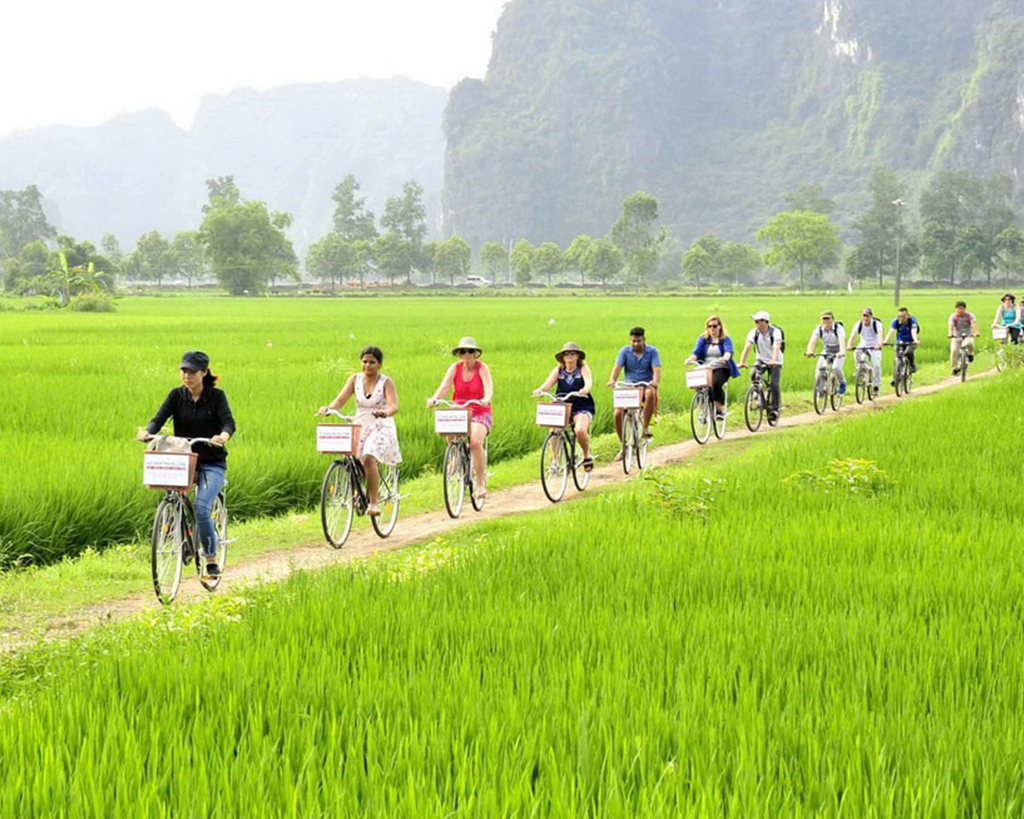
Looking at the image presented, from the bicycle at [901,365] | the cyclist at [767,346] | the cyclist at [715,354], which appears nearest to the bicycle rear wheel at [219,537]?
the cyclist at [715,354]

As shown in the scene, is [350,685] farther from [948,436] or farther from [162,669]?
[948,436]

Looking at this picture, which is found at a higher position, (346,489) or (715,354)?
(715,354)

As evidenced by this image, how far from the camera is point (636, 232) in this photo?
397ft

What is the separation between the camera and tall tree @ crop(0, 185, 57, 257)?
407 ft

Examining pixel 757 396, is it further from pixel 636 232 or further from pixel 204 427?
A: pixel 636 232

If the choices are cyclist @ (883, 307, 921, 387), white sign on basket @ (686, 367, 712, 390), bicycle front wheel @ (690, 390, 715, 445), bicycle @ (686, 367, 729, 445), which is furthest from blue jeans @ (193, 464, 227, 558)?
cyclist @ (883, 307, 921, 387)

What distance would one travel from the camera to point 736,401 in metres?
19.1

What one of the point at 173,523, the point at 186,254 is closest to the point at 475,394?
the point at 173,523

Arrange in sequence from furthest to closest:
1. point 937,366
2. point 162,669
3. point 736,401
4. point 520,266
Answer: point 520,266 → point 937,366 → point 736,401 → point 162,669

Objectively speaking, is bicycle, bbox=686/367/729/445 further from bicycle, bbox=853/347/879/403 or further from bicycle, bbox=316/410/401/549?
bicycle, bbox=316/410/401/549

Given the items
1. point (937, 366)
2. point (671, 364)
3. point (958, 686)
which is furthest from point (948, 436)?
point (937, 366)

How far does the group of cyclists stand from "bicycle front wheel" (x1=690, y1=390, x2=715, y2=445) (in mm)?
162

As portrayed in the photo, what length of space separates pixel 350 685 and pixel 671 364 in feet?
63.7

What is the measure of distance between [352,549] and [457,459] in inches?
58.9
